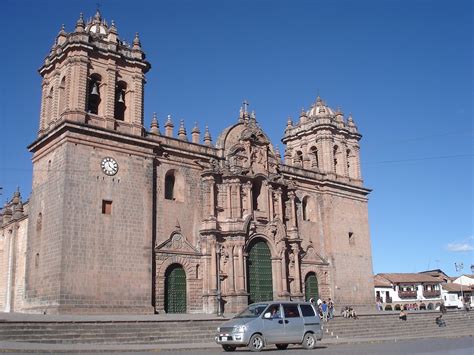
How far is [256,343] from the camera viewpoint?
52.6 ft

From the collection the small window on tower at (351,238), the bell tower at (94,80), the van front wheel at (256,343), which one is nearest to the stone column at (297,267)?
the small window on tower at (351,238)

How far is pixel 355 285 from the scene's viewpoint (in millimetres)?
38594

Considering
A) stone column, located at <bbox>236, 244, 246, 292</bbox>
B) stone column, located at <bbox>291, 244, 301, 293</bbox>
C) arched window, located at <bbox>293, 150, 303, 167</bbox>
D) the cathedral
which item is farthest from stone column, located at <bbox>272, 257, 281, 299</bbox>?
arched window, located at <bbox>293, 150, 303, 167</bbox>

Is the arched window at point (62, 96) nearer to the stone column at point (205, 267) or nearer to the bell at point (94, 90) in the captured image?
the bell at point (94, 90)

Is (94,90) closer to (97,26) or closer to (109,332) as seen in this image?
(97,26)

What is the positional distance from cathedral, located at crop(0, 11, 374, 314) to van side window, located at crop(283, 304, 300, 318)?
434 inches

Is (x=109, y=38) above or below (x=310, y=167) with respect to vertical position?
above

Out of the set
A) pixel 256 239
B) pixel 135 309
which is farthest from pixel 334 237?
pixel 135 309

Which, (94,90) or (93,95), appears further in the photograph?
(93,95)

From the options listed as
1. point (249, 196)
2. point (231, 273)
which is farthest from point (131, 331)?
point (249, 196)

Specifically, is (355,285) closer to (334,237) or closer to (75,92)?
(334,237)

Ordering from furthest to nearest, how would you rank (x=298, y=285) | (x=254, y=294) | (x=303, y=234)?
(x=303, y=234), (x=298, y=285), (x=254, y=294)

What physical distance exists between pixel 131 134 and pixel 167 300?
8990 millimetres

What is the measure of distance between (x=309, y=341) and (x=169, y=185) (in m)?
15.4
